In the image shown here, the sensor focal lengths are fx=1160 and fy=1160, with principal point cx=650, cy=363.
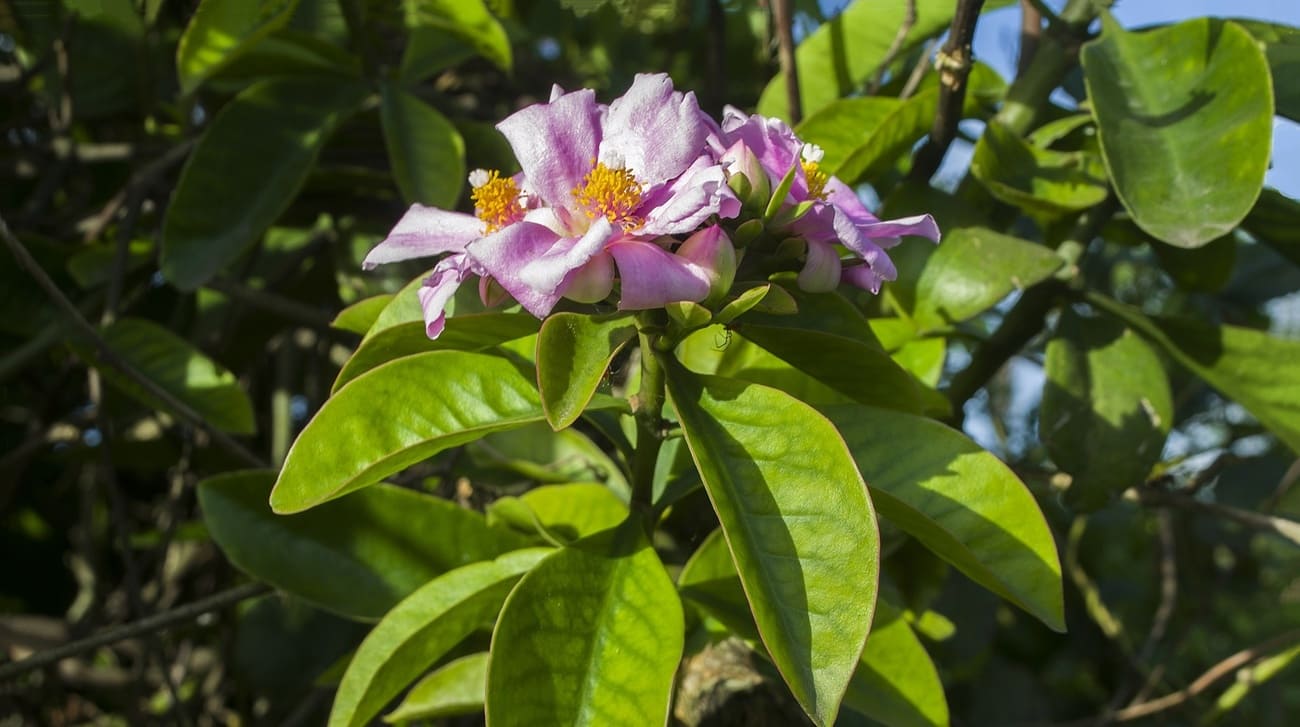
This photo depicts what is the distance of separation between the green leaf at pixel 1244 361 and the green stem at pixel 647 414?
1.71 feet

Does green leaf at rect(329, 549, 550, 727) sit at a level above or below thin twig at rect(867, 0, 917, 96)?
below

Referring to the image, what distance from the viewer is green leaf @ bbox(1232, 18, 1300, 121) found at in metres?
1.09

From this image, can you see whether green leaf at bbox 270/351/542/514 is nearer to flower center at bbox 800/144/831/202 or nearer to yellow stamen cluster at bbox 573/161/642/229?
yellow stamen cluster at bbox 573/161/642/229

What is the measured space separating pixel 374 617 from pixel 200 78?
61cm

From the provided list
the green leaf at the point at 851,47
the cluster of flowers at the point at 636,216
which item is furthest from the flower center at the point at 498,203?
the green leaf at the point at 851,47

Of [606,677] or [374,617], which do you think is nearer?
[606,677]

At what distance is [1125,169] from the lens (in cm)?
101

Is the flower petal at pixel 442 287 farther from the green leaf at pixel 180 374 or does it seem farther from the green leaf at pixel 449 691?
the green leaf at pixel 180 374

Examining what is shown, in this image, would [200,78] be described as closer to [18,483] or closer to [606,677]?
[606,677]

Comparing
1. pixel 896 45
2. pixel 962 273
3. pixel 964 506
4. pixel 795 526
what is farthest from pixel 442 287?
pixel 896 45

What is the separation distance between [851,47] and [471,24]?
0.45 m

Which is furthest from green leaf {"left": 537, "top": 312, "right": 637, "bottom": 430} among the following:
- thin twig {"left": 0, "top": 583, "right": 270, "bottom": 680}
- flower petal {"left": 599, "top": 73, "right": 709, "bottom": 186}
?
thin twig {"left": 0, "top": 583, "right": 270, "bottom": 680}

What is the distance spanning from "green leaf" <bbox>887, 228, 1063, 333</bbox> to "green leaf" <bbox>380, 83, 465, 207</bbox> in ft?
1.65

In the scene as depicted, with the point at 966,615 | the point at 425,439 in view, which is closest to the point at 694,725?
the point at 425,439
